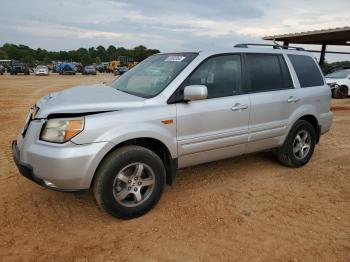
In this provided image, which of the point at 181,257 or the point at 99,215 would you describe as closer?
the point at 181,257

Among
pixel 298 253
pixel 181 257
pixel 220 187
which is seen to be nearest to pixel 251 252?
pixel 298 253

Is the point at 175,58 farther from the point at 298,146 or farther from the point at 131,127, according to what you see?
the point at 298,146

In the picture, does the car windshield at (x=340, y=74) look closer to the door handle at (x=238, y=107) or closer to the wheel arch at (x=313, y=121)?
the wheel arch at (x=313, y=121)

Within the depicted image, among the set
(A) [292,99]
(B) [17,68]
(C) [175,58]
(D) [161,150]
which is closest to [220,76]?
(C) [175,58]

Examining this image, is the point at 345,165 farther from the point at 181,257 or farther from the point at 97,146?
the point at 97,146

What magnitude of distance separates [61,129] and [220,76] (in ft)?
6.69

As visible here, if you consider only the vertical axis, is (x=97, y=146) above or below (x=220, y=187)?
above

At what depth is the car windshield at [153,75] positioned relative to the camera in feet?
13.0

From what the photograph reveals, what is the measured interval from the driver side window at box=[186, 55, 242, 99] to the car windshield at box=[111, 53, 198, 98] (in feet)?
0.63

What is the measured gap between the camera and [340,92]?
15.7 meters

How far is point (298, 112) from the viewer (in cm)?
505

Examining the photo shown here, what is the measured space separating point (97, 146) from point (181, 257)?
1267 millimetres

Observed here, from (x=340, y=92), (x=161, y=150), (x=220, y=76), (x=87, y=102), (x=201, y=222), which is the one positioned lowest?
(x=201, y=222)

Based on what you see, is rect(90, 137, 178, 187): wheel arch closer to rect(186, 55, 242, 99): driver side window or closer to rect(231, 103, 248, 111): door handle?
rect(186, 55, 242, 99): driver side window
